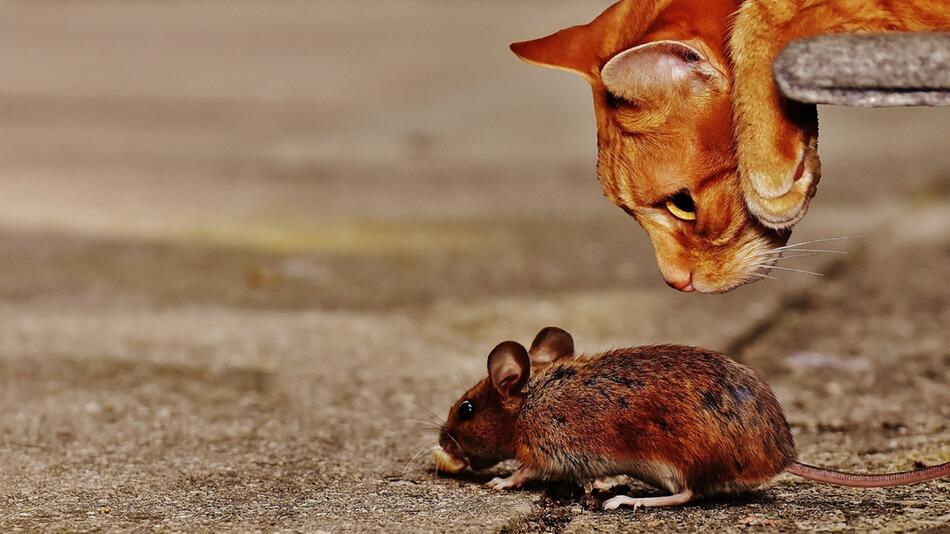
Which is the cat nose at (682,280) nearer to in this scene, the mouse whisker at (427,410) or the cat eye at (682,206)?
the cat eye at (682,206)

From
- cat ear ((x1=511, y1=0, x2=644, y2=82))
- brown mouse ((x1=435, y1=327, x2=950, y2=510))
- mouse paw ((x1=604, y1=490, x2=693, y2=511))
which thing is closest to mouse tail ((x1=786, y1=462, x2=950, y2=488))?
brown mouse ((x1=435, y1=327, x2=950, y2=510))

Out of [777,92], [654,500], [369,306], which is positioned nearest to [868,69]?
[777,92]

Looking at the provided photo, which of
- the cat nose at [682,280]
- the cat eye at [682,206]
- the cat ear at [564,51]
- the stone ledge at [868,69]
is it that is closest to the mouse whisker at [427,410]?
the cat nose at [682,280]

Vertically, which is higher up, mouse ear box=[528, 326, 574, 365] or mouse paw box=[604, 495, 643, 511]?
mouse ear box=[528, 326, 574, 365]

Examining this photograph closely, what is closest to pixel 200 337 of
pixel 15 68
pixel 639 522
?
pixel 639 522

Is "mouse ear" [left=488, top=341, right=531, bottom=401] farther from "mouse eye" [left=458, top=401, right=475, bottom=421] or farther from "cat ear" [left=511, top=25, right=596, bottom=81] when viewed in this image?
"cat ear" [left=511, top=25, right=596, bottom=81]

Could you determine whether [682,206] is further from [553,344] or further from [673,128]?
[553,344]
